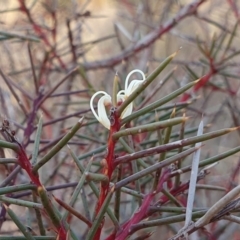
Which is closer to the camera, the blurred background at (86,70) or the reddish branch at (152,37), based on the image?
the blurred background at (86,70)

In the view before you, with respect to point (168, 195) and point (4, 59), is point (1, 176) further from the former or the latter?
point (4, 59)

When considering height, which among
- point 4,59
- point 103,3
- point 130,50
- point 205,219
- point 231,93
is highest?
point 103,3

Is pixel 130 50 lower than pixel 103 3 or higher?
lower

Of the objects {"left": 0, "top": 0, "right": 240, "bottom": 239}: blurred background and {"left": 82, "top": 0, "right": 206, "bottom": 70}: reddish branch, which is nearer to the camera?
{"left": 0, "top": 0, "right": 240, "bottom": 239}: blurred background

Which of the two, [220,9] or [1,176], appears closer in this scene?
[1,176]

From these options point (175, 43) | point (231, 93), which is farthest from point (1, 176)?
point (175, 43)

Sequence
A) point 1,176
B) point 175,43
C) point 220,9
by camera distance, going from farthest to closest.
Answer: point 175,43 → point 220,9 → point 1,176

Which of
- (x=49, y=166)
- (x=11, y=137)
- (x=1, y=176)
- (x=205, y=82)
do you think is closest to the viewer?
(x=11, y=137)
